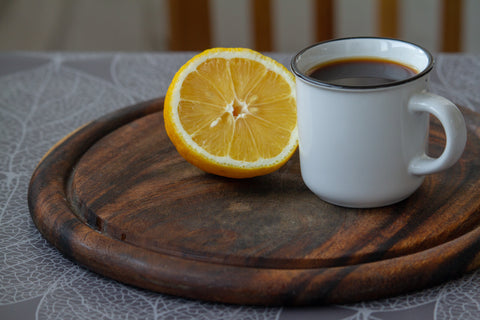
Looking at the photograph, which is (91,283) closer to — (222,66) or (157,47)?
(222,66)

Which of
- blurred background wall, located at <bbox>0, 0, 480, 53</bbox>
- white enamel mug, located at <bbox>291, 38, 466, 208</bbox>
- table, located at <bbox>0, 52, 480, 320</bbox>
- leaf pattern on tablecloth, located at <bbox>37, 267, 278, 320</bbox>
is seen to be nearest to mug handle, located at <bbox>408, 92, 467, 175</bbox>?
white enamel mug, located at <bbox>291, 38, 466, 208</bbox>

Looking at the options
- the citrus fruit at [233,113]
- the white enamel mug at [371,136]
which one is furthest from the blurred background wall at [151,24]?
the white enamel mug at [371,136]

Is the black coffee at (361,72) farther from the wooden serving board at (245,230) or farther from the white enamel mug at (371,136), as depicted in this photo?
the wooden serving board at (245,230)

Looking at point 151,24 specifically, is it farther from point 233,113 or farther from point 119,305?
point 119,305

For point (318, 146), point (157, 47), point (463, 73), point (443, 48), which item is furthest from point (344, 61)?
point (157, 47)

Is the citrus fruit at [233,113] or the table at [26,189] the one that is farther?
the citrus fruit at [233,113]

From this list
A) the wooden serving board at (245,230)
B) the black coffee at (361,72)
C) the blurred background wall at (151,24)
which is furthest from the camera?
the blurred background wall at (151,24)
